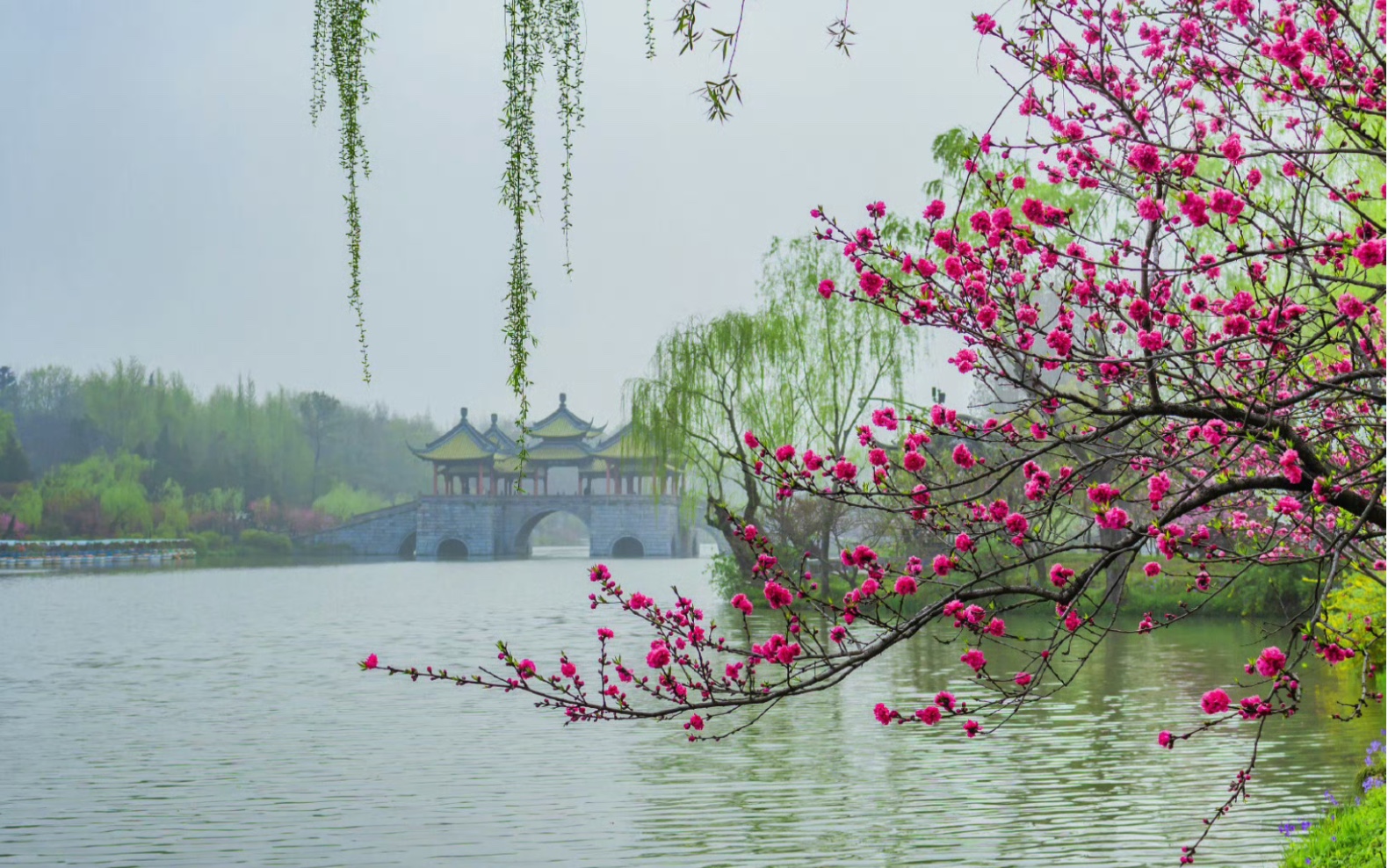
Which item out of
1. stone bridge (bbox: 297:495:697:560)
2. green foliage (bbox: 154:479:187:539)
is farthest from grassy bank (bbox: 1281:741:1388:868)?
green foliage (bbox: 154:479:187:539)

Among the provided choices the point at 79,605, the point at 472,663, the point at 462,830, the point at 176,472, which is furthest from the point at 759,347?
the point at 176,472

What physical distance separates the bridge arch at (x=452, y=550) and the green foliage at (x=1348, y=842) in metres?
47.5

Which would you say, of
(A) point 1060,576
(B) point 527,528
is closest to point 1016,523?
→ (A) point 1060,576

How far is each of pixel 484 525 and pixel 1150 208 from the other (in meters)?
49.3

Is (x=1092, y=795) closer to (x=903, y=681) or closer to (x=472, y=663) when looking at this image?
(x=903, y=681)

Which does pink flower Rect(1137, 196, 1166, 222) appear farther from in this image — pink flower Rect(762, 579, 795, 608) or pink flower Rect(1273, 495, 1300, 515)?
pink flower Rect(762, 579, 795, 608)

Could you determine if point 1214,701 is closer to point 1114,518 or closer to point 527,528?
point 1114,518

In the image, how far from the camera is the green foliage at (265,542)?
163 feet

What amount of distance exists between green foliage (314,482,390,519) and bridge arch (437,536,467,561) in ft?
14.1

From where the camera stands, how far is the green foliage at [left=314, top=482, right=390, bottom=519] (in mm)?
56031

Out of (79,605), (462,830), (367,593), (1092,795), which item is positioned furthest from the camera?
(367,593)

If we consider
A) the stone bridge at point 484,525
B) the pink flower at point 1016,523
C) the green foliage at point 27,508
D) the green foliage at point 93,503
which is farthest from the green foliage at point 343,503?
the pink flower at point 1016,523

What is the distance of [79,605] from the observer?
2450 centimetres

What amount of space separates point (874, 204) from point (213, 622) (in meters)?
18.5
